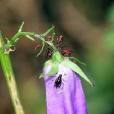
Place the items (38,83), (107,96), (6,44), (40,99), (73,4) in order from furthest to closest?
(73,4), (38,83), (40,99), (107,96), (6,44)

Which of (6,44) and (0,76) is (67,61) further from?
(0,76)

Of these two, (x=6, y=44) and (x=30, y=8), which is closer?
(x=6, y=44)

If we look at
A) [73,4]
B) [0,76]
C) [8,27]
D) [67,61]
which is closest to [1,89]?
[0,76]

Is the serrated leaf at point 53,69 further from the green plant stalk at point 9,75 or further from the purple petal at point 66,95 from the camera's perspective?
the green plant stalk at point 9,75

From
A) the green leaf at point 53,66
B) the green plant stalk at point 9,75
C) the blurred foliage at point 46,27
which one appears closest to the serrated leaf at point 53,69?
the green leaf at point 53,66

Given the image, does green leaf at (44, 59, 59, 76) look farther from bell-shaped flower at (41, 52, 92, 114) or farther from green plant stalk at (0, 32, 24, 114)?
green plant stalk at (0, 32, 24, 114)

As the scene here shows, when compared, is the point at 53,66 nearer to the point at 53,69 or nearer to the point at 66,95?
the point at 53,69

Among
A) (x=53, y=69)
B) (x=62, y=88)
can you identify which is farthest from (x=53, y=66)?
(x=62, y=88)
